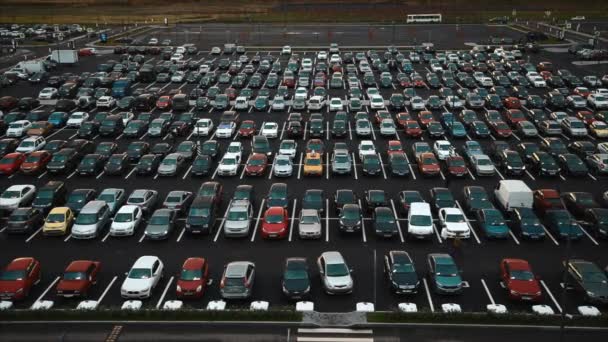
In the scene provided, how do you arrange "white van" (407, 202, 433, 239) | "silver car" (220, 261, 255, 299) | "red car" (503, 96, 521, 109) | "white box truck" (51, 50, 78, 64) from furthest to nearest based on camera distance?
"white box truck" (51, 50, 78, 64), "red car" (503, 96, 521, 109), "white van" (407, 202, 433, 239), "silver car" (220, 261, 255, 299)

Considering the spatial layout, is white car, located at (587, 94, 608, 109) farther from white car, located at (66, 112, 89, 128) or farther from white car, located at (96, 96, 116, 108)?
white car, located at (66, 112, 89, 128)

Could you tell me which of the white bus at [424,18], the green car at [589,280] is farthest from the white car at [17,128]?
the white bus at [424,18]

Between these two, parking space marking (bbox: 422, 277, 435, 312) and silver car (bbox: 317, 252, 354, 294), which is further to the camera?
silver car (bbox: 317, 252, 354, 294)

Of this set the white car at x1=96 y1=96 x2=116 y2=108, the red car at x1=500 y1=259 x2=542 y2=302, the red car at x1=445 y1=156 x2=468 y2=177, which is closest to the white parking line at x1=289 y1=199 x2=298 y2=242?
the red car at x1=445 y1=156 x2=468 y2=177

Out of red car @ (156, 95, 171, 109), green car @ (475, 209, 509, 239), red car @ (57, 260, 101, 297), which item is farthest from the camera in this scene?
red car @ (156, 95, 171, 109)

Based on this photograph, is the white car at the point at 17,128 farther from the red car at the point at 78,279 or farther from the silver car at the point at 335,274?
the silver car at the point at 335,274

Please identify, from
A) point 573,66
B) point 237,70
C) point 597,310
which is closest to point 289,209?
point 597,310
